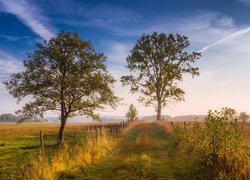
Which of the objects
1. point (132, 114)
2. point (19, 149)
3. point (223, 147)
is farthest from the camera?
point (132, 114)

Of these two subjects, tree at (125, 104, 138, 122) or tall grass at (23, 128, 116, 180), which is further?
tree at (125, 104, 138, 122)

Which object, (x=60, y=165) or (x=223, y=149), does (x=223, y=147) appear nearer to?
(x=223, y=149)

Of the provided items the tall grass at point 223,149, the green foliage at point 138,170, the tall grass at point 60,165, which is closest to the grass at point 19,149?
the tall grass at point 60,165

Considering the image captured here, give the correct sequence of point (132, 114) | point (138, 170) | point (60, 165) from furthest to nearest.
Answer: point (132, 114), point (60, 165), point (138, 170)

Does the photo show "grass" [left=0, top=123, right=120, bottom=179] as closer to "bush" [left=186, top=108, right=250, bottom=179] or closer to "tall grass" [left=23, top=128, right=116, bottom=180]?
"tall grass" [left=23, top=128, right=116, bottom=180]

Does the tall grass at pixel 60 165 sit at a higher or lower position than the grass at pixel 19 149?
higher

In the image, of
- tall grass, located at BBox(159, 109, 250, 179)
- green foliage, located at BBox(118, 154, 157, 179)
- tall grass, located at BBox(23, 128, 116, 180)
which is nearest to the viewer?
tall grass, located at BBox(159, 109, 250, 179)

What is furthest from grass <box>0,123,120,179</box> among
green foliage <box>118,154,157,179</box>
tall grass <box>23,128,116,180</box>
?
green foliage <box>118,154,157,179</box>

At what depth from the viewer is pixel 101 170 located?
11312 mm

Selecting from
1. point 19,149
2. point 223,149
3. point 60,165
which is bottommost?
point 19,149

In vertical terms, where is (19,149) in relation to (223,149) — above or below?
below

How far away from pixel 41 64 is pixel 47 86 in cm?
257

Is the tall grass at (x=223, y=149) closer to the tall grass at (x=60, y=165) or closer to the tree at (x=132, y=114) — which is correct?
the tall grass at (x=60, y=165)

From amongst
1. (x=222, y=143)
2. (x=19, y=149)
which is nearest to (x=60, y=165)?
(x=222, y=143)
